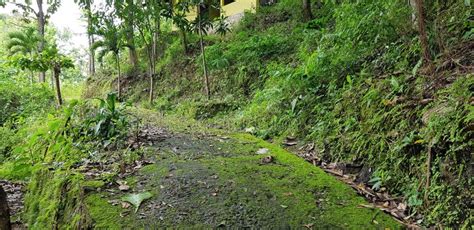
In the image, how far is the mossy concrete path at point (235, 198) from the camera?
2.35 metres

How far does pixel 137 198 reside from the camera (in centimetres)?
255

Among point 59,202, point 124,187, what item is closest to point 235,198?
point 124,187

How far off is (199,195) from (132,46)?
11.1 meters

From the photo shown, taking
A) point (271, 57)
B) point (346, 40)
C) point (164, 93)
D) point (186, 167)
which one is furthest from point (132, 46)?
point (186, 167)

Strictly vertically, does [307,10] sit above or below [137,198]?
above

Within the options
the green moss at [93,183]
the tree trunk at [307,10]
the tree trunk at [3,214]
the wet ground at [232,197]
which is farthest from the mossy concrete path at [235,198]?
the tree trunk at [307,10]

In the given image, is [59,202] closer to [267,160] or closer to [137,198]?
[137,198]

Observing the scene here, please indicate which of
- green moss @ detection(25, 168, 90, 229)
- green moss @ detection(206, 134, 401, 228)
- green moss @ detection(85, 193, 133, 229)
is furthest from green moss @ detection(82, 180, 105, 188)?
green moss @ detection(206, 134, 401, 228)

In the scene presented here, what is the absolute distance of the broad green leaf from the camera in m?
2.50

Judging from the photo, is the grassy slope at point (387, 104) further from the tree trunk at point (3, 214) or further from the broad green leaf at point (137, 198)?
the tree trunk at point (3, 214)

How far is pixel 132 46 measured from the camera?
1269 cm

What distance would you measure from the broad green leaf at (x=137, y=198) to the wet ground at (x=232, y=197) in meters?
0.03

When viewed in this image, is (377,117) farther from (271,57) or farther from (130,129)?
(271,57)

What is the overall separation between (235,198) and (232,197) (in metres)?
0.03
